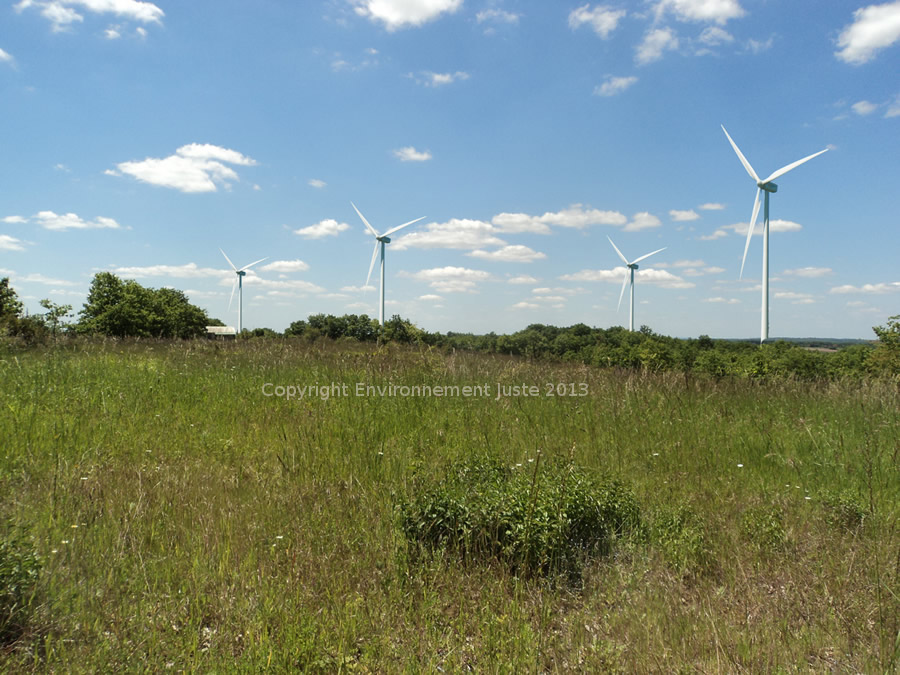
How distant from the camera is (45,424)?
210 inches

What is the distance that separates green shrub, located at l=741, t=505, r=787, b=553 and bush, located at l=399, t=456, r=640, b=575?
795 millimetres

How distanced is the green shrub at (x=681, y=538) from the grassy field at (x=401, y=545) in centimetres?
1

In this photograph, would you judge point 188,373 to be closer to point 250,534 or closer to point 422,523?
point 250,534

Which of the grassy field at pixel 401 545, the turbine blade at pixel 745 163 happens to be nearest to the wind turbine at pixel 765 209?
the turbine blade at pixel 745 163

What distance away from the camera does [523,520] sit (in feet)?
10.0

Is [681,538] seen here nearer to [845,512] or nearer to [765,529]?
[765,529]

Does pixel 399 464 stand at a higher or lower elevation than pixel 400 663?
higher

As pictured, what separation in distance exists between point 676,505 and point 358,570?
2.60 m

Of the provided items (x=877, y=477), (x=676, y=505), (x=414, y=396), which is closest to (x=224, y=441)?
(x=414, y=396)

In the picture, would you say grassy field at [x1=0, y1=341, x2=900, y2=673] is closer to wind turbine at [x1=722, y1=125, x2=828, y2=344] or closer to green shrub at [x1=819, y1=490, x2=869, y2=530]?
green shrub at [x1=819, y1=490, x2=869, y2=530]

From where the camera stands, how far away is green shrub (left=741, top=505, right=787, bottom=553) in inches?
130

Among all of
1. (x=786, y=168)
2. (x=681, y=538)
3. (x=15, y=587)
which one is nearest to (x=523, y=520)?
(x=681, y=538)

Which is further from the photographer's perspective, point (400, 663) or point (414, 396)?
point (414, 396)

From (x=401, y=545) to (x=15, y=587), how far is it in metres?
1.93
